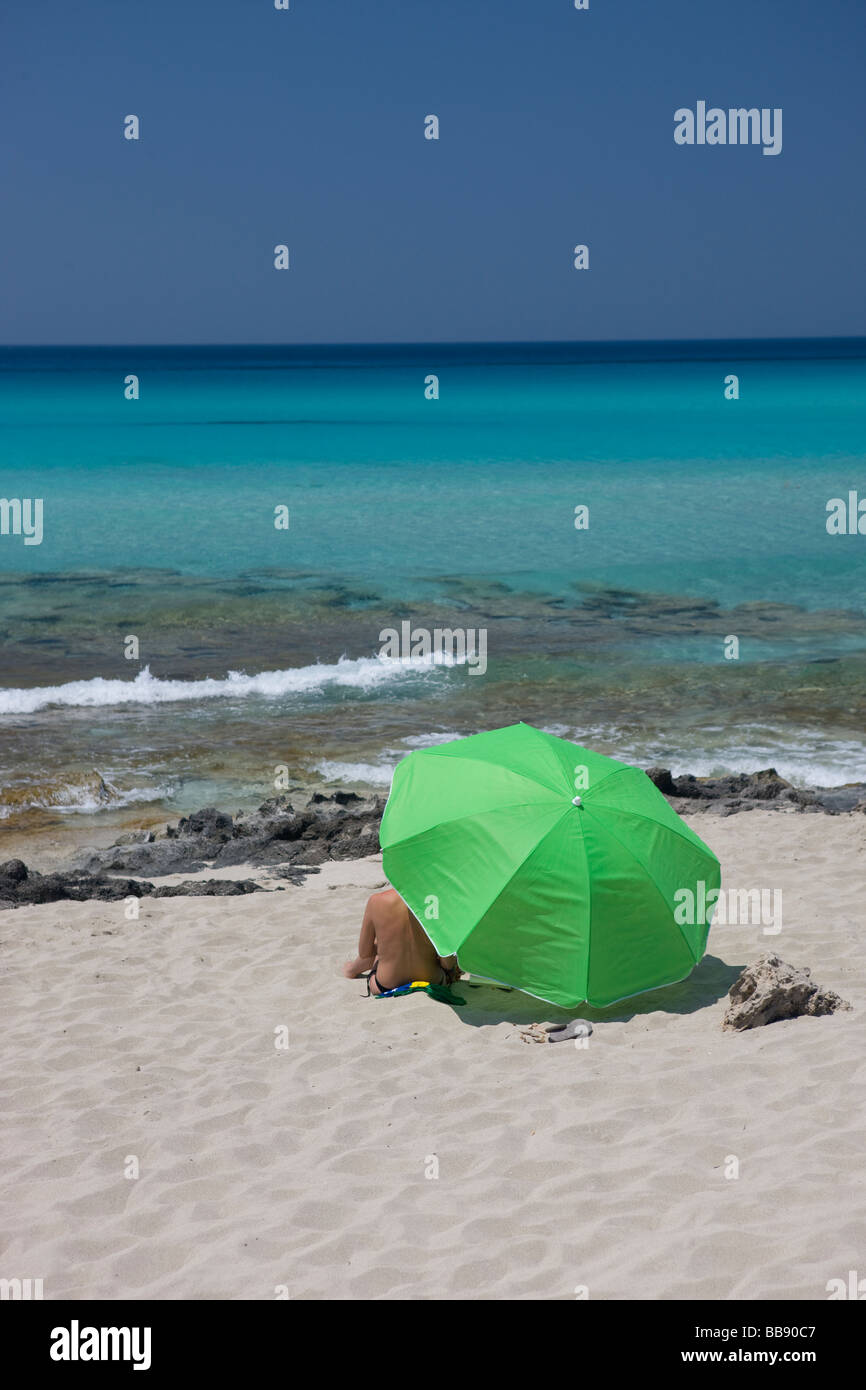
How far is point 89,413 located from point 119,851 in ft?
207

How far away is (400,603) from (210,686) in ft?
22.0

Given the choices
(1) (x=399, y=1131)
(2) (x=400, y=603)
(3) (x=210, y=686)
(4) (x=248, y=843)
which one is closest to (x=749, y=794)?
(4) (x=248, y=843)

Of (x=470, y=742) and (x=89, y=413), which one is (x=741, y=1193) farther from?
(x=89, y=413)

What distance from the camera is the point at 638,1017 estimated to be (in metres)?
6.88

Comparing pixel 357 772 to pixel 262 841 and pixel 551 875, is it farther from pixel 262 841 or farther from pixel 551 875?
pixel 551 875

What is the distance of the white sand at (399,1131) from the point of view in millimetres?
4500

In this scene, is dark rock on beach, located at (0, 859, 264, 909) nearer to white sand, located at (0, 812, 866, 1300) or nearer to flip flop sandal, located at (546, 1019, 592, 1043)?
white sand, located at (0, 812, 866, 1300)

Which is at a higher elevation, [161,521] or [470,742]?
[161,521]

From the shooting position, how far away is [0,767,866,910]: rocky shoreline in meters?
9.39

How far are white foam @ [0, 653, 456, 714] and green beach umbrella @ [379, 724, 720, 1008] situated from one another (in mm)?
9904

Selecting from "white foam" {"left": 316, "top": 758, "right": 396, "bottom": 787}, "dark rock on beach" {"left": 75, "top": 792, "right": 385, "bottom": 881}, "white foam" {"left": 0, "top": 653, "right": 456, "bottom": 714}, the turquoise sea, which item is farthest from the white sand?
"white foam" {"left": 0, "top": 653, "right": 456, "bottom": 714}

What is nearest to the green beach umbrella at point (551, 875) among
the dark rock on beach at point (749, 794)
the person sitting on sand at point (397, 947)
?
the person sitting on sand at point (397, 947)

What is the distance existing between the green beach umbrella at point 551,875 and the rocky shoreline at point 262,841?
2.85 metres
